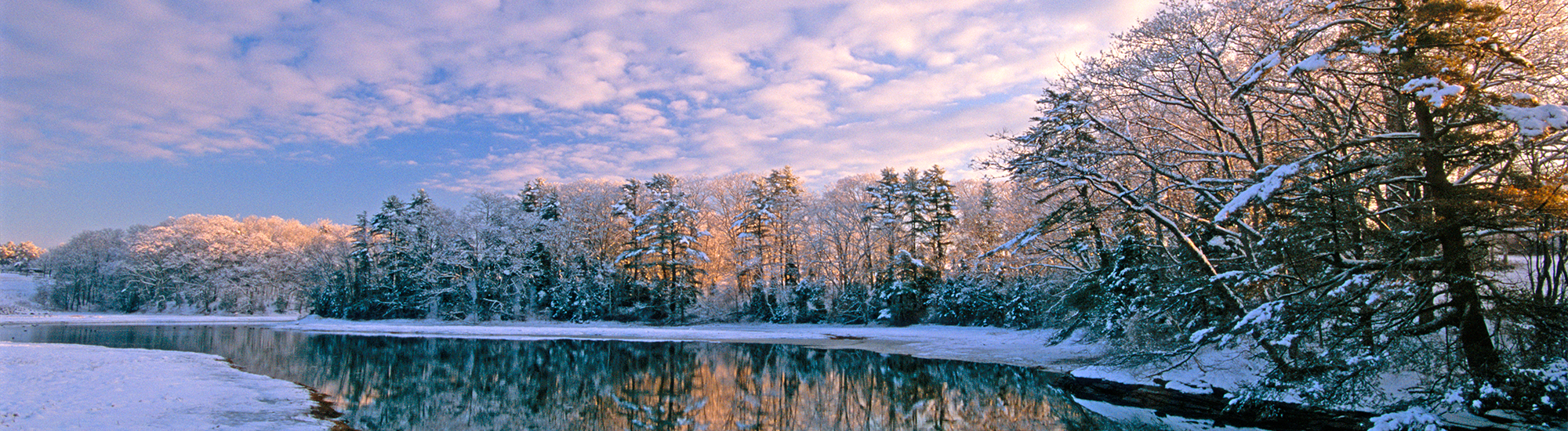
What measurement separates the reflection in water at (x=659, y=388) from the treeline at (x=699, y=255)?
14.1 meters

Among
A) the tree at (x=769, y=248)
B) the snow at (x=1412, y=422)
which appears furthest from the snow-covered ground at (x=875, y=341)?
the tree at (x=769, y=248)

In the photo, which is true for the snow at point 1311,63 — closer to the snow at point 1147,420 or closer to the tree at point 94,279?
the snow at point 1147,420

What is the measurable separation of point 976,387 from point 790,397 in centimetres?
450

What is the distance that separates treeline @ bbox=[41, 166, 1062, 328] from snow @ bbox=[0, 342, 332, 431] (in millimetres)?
26775

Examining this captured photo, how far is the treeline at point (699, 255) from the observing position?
38.8m

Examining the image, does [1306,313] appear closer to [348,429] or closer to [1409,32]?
[1409,32]

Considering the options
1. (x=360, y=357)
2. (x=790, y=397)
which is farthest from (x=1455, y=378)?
(x=360, y=357)

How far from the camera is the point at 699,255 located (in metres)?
44.7

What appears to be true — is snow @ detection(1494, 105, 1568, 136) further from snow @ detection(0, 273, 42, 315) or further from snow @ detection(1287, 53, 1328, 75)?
snow @ detection(0, 273, 42, 315)

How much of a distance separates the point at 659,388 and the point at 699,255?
2890cm

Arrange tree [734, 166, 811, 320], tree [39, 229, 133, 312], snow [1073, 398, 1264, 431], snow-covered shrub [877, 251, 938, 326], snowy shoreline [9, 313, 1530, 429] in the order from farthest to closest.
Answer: tree [39, 229, 133, 312] < tree [734, 166, 811, 320] < snow-covered shrub [877, 251, 938, 326] < snowy shoreline [9, 313, 1530, 429] < snow [1073, 398, 1264, 431]

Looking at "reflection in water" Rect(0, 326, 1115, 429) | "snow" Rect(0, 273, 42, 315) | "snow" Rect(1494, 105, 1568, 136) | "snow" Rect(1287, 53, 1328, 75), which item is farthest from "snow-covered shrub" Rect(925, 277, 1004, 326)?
"snow" Rect(0, 273, 42, 315)

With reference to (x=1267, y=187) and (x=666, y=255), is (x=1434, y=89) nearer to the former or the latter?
(x=1267, y=187)

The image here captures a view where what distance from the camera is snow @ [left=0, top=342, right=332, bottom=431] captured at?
938cm
